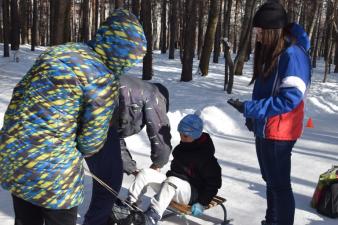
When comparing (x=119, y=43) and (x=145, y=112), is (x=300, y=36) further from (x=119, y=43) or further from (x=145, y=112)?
(x=119, y=43)

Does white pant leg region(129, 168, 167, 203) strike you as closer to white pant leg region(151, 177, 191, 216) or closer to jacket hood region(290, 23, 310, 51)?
white pant leg region(151, 177, 191, 216)

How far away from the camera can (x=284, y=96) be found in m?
2.79

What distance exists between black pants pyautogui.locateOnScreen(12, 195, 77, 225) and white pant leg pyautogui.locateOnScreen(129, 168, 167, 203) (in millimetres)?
1416

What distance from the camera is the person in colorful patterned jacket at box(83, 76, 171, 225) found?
2916 millimetres

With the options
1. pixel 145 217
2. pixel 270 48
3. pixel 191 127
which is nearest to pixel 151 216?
pixel 145 217

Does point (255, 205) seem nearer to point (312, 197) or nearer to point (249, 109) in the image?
point (312, 197)

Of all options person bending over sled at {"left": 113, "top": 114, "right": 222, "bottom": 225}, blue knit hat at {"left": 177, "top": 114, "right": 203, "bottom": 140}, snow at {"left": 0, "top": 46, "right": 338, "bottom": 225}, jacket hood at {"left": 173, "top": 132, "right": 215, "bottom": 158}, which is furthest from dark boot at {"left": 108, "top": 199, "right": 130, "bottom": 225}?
blue knit hat at {"left": 177, "top": 114, "right": 203, "bottom": 140}

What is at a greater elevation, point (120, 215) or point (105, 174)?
point (105, 174)

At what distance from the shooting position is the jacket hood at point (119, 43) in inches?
77.4

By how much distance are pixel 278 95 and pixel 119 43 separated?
1.33m

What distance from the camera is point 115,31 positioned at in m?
1.99

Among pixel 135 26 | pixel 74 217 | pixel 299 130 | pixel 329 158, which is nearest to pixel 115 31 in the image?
pixel 135 26

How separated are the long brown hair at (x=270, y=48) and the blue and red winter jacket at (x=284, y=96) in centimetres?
4

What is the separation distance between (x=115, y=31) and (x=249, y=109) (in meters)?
1.26
